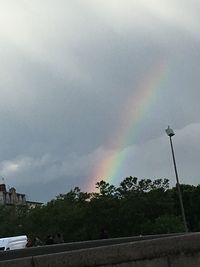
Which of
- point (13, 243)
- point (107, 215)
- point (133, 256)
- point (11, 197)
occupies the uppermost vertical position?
point (11, 197)

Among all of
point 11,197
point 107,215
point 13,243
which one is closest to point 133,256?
point 13,243

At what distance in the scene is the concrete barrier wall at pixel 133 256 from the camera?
8.37 m

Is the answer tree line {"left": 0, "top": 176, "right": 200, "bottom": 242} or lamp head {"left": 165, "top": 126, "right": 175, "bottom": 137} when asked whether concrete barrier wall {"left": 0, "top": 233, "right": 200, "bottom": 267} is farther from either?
tree line {"left": 0, "top": 176, "right": 200, "bottom": 242}

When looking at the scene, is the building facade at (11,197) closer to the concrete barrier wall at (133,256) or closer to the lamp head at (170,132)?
the lamp head at (170,132)

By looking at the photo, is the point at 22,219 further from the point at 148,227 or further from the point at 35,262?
the point at 35,262

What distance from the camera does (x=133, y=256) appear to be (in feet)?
27.8

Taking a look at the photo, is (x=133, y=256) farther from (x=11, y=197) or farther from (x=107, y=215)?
(x=11, y=197)

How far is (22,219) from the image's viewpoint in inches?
2810

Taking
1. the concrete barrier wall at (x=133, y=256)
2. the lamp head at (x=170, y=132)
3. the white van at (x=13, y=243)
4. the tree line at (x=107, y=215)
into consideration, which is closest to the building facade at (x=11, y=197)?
the tree line at (x=107, y=215)

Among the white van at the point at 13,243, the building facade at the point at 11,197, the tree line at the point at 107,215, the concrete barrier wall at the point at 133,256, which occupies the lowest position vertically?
the concrete barrier wall at the point at 133,256

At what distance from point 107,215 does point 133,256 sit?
2206 inches

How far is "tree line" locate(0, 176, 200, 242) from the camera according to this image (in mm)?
62219

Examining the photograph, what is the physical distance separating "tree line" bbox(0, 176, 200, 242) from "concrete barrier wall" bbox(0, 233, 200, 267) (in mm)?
49140

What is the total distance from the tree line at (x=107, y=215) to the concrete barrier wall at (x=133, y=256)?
1935 inches
